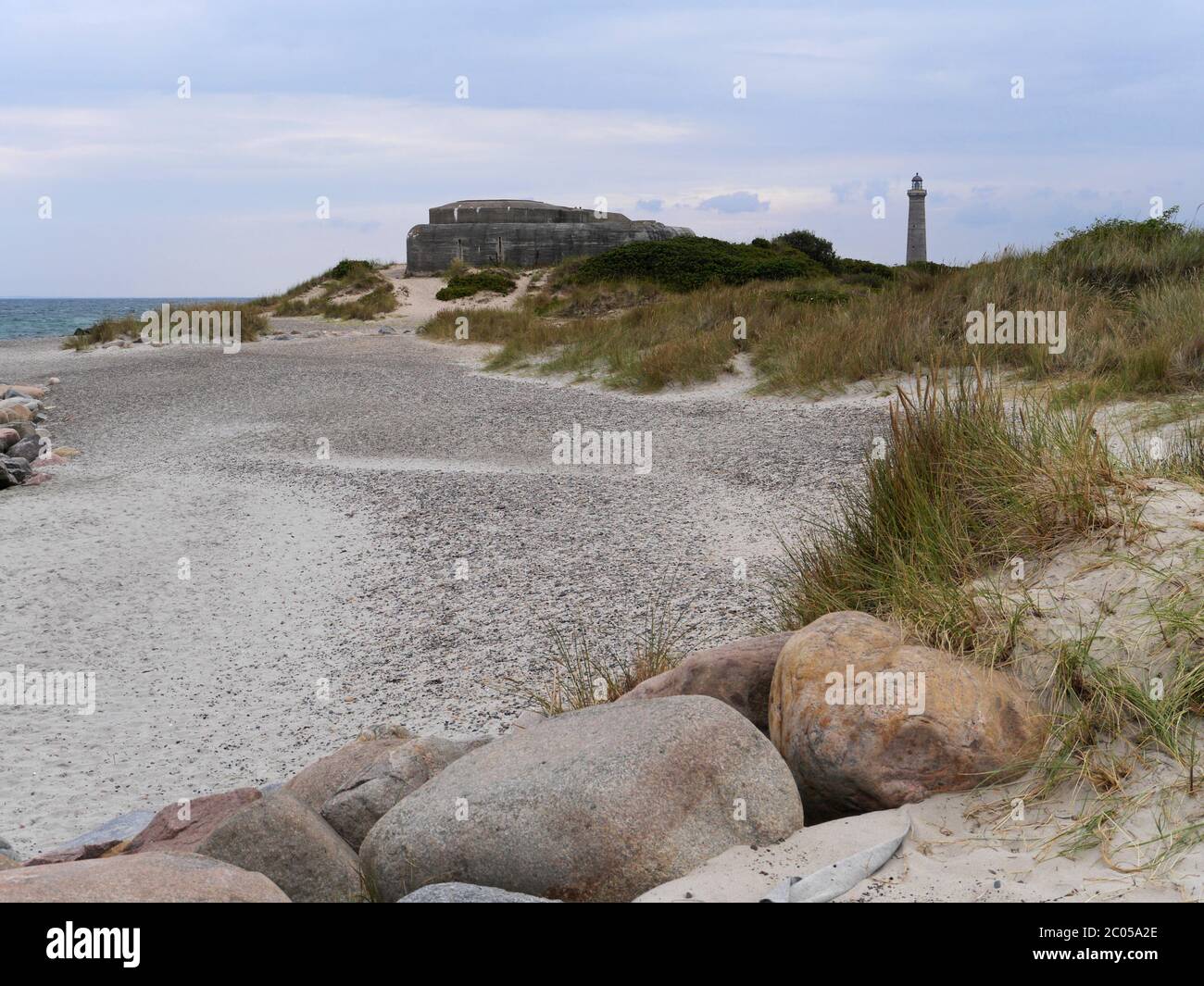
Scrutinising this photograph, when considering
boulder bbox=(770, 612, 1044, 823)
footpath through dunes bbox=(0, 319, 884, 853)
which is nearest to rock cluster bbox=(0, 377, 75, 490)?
footpath through dunes bbox=(0, 319, 884, 853)

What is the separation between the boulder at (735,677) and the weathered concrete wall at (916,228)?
3911 centimetres

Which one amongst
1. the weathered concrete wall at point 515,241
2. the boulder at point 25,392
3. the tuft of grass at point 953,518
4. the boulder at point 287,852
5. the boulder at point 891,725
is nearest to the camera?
the boulder at point 891,725

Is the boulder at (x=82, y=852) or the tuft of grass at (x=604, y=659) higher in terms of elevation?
the tuft of grass at (x=604, y=659)

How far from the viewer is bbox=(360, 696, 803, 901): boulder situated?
2.79 meters

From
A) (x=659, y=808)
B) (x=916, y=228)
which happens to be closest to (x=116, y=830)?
(x=659, y=808)

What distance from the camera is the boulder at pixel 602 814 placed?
9.14 ft

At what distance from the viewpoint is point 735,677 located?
3736 mm

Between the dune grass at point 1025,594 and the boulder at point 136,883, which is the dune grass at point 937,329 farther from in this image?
the boulder at point 136,883

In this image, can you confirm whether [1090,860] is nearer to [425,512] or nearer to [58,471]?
[425,512]

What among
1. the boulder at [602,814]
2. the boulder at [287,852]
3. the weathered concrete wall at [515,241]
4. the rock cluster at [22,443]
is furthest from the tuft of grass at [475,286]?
the boulder at [602,814]

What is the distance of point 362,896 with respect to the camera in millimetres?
3129

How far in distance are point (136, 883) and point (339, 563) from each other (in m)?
4.80

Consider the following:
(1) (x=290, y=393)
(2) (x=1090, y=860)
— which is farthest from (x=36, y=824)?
(1) (x=290, y=393)

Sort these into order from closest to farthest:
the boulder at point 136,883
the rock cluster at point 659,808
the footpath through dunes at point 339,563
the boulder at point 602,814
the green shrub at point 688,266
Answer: the boulder at point 136,883 < the rock cluster at point 659,808 < the boulder at point 602,814 < the footpath through dunes at point 339,563 < the green shrub at point 688,266
